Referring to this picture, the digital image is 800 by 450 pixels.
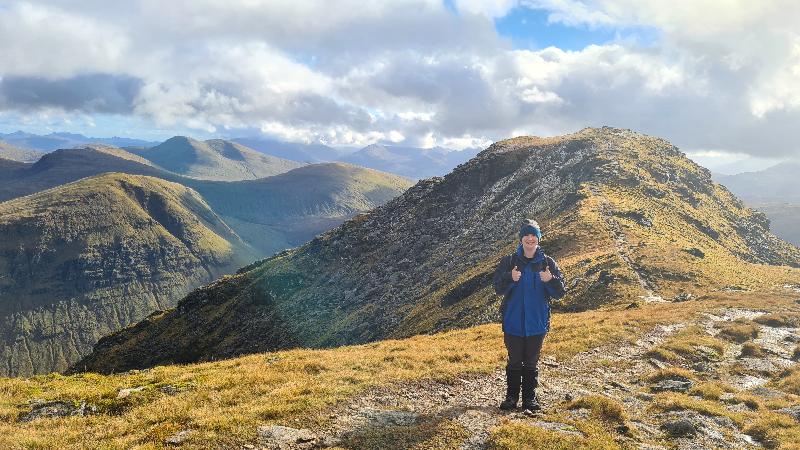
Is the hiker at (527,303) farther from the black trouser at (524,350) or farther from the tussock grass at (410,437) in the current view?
the tussock grass at (410,437)

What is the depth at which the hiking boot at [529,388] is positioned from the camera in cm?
1486

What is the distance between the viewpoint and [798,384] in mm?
19062

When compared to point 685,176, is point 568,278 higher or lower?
lower

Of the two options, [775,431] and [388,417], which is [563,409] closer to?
[388,417]

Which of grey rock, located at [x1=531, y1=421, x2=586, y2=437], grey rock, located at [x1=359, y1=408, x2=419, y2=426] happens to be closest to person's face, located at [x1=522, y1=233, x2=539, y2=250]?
grey rock, located at [x1=531, y1=421, x2=586, y2=437]

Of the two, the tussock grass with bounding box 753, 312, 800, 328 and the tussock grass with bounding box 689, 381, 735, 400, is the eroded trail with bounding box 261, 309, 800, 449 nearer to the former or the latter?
the tussock grass with bounding box 689, 381, 735, 400

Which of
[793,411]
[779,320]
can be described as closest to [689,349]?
[793,411]

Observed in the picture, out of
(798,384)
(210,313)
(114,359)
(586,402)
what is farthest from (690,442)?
(114,359)

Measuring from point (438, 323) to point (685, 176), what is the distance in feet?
242

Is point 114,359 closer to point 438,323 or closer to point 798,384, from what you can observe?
point 438,323

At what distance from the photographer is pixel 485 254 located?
7925cm

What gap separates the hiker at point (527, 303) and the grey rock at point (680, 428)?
3815 mm

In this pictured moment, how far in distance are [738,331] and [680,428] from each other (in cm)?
1754

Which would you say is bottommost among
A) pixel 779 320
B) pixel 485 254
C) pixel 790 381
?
pixel 790 381
